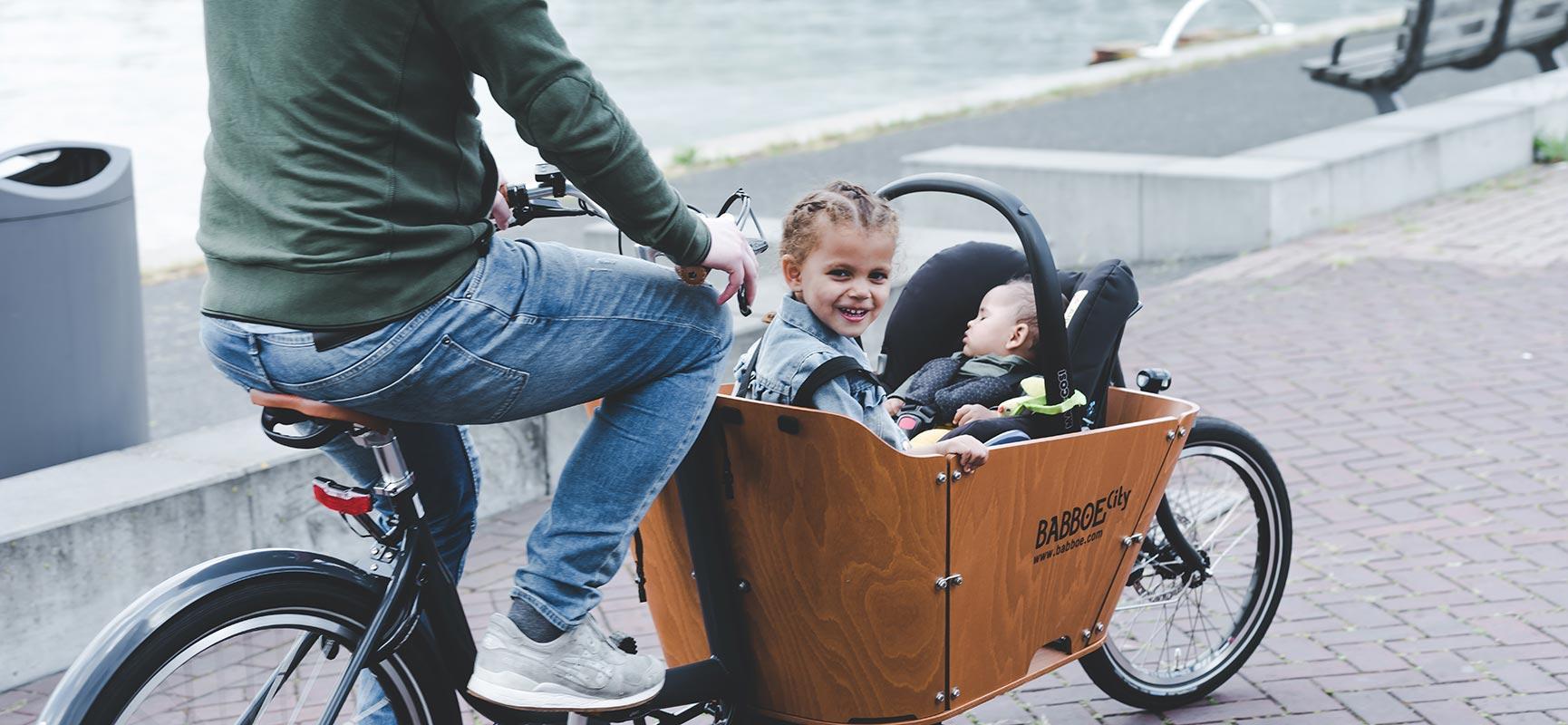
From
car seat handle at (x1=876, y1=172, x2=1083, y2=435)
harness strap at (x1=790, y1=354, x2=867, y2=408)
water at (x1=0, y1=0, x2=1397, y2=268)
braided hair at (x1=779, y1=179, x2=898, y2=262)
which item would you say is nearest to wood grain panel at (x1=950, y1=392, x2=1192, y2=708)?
car seat handle at (x1=876, y1=172, x2=1083, y2=435)

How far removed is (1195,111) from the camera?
12781 mm

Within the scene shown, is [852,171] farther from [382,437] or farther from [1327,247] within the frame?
[382,437]

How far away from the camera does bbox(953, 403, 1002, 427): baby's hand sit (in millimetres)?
3320

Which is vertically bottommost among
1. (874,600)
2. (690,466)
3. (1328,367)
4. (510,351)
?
(1328,367)

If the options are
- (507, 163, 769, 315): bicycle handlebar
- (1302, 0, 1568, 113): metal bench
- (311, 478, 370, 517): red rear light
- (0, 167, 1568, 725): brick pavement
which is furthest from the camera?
(1302, 0, 1568, 113): metal bench

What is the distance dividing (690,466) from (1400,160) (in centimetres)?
760

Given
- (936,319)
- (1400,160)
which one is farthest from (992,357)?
(1400,160)

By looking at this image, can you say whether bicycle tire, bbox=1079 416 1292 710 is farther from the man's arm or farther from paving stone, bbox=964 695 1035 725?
the man's arm

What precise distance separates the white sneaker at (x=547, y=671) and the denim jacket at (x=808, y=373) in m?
0.51

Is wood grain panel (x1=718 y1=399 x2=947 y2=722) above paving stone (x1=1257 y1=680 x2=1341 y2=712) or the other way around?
above

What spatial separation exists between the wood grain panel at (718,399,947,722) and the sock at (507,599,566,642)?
0.40 metres

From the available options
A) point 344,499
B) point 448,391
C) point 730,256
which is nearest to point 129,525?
point 344,499

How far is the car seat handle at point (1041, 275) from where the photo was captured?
2.97m

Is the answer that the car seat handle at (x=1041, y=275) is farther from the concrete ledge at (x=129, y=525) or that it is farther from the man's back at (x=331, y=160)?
the concrete ledge at (x=129, y=525)
